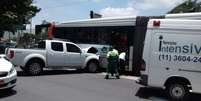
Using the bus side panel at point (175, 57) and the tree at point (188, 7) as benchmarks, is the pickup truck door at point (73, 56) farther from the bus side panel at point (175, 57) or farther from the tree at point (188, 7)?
the tree at point (188, 7)

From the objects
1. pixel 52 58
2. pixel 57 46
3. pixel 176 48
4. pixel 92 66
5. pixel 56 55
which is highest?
pixel 57 46

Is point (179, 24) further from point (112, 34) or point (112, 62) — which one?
point (112, 34)

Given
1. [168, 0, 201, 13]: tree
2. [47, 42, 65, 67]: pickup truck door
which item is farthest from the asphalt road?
[168, 0, 201, 13]: tree

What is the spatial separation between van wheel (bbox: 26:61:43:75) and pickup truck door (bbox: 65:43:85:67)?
1521 millimetres

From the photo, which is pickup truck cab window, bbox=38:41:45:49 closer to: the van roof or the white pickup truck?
the white pickup truck

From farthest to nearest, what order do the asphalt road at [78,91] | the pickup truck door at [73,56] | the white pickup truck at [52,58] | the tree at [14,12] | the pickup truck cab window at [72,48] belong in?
the tree at [14,12] → the pickup truck cab window at [72,48] → the pickup truck door at [73,56] → the white pickup truck at [52,58] → the asphalt road at [78,91]

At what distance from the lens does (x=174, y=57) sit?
12141 mm

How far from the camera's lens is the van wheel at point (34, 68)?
714 inches

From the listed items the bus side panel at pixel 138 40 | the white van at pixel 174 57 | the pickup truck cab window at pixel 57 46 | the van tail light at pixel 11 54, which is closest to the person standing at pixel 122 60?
the bus side panel at pixel 138 40

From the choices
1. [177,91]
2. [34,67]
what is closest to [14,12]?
[34,67]

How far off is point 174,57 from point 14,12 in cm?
3185

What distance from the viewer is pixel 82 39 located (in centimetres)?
2292

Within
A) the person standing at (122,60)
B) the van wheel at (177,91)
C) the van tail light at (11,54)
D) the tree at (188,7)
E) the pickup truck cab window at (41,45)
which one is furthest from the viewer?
the tree at (188,7)

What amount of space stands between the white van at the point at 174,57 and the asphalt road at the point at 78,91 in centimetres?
66
